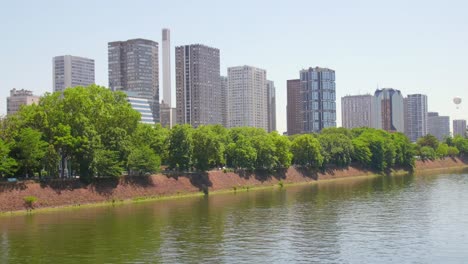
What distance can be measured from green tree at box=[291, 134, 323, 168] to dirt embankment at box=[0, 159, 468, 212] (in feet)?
10.9

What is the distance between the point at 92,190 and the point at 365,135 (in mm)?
100412

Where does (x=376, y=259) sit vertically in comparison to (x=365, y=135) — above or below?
below

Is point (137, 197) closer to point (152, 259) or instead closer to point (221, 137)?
point (221, 137)

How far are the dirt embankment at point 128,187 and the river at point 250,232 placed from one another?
12.5ft

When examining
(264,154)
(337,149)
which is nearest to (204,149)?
(264,154)

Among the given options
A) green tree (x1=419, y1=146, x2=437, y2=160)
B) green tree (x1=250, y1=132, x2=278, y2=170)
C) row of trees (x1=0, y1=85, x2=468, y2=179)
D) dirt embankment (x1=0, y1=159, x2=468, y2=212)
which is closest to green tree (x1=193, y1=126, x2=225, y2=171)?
row of trees (x1=0, y1=85, x2=468, y2=179)

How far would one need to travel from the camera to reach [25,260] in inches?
1654

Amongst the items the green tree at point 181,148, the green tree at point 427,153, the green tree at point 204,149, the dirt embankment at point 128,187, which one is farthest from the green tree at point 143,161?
the green tree at point 427,153

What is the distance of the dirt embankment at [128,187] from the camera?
7319cm

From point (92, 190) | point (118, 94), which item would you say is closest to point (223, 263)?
point (92, 190)

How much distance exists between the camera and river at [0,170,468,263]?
41656mm

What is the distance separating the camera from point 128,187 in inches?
3472

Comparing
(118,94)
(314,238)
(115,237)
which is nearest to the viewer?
(314,238)

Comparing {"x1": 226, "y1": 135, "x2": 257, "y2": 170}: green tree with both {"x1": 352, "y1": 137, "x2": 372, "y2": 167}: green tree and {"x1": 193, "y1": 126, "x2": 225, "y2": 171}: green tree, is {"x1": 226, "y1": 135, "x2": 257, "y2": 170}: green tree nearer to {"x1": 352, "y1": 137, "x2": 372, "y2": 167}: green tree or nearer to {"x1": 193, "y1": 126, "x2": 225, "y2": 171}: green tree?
{"x1": 193, "y1": 126, "x2": 225, "y2": 171}: green tree
